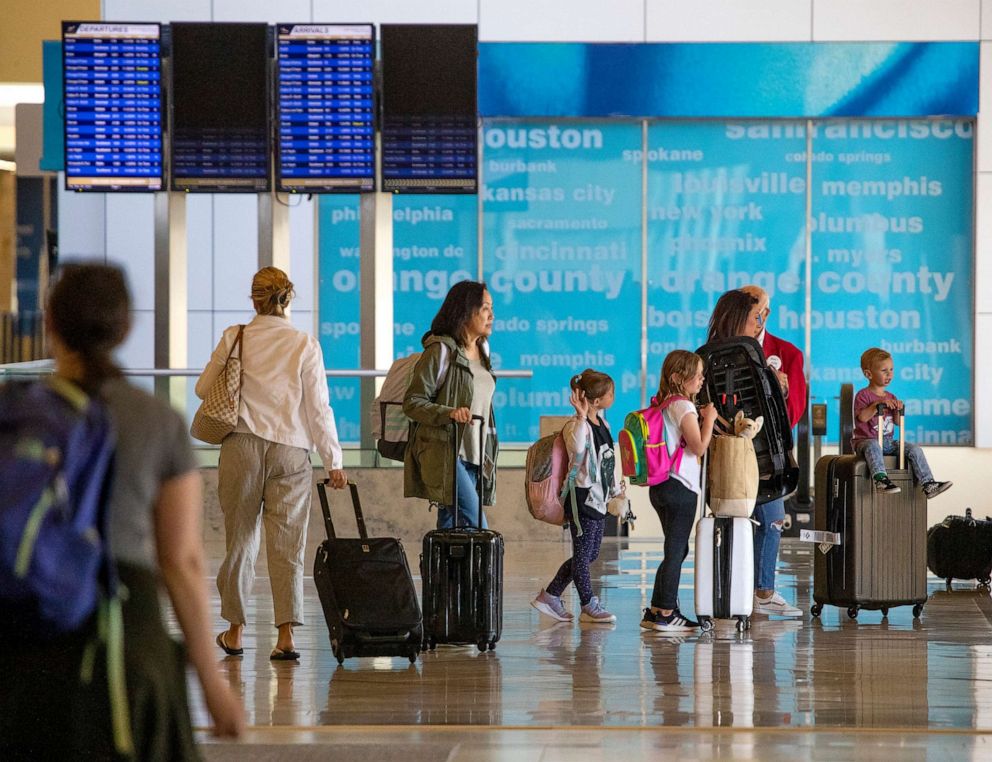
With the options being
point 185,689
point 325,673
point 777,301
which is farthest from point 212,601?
point 777,301

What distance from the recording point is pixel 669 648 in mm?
6895

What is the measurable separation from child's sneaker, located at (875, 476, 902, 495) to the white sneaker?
0.81 metres

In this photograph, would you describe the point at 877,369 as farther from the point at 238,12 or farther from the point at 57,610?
the point at 238,12

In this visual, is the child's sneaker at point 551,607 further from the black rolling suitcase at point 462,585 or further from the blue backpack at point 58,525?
the blue backpack at point 58,525

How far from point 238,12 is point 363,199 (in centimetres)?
538

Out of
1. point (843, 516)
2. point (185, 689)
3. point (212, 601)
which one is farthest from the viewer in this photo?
point (212, 601)

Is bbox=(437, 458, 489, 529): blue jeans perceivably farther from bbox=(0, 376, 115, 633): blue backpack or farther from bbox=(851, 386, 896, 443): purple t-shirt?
bbox=(0, 376, 115, 633): blue backpack

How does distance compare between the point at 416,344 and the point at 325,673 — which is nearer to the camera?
the point at 325,673

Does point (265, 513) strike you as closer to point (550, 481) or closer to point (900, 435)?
point (550, 481)

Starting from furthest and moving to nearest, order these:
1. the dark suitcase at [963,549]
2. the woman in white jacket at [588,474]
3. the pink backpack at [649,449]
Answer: the dark suitcase at [963,549]
the woman in white jacket at [588,474]
the pink backpack at [649,449]

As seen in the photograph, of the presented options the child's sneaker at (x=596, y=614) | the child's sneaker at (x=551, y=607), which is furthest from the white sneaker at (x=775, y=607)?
the child's sneaker at (x=551, y=607)

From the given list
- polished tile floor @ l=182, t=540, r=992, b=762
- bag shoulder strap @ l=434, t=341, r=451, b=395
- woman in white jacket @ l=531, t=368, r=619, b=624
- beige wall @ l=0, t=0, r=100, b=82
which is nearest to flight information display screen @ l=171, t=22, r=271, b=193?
polished tile floor @ l=182, t=540, r=992, b=762

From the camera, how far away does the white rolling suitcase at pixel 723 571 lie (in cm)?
736

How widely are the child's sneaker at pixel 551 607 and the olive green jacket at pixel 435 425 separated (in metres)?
0.98
